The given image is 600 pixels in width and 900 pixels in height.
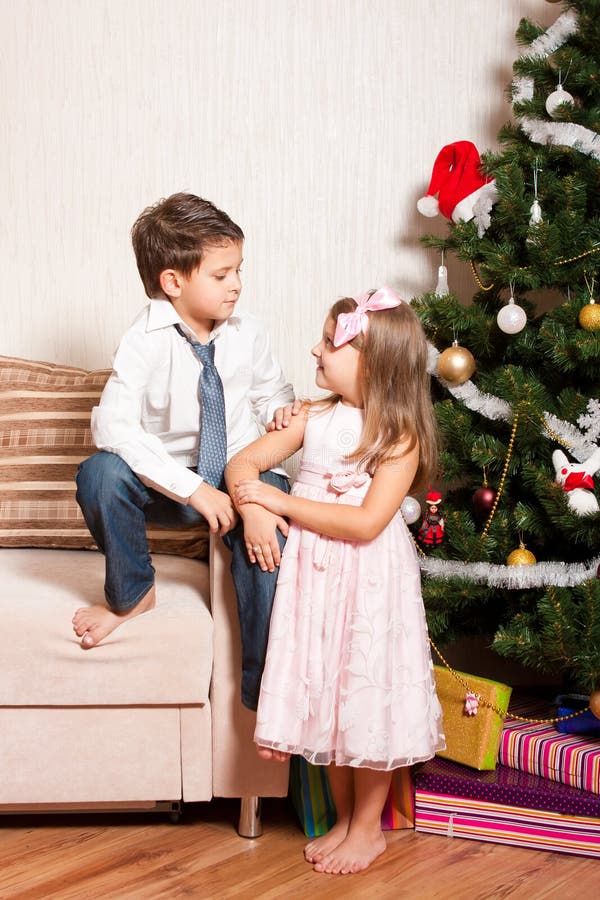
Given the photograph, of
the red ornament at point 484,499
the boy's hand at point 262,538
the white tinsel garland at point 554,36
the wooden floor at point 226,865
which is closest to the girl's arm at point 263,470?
the boy's hand at point 262,538

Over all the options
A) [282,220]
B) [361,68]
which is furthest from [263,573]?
[361,68]

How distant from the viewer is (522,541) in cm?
174

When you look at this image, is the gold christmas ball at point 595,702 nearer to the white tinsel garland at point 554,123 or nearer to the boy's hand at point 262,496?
the boy's hand at point 262,496

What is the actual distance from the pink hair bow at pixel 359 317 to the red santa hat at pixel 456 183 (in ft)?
1.50

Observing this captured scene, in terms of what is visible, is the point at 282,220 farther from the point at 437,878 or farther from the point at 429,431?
the point at 437,878

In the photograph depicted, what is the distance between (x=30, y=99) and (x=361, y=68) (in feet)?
2.76

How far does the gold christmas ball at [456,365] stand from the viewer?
1776 millimetres

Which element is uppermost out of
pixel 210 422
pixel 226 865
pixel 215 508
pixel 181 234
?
pixel 181 234

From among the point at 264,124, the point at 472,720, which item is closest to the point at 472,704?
the point at 472,720

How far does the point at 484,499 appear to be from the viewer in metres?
1.77

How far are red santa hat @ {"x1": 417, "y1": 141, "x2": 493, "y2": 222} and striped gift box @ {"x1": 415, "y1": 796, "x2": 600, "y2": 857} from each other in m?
1.12

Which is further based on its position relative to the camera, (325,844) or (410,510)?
(410,510)

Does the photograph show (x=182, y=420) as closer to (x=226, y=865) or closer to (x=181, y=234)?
(x=181, y=234)

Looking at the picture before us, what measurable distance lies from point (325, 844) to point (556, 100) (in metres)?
1.42
